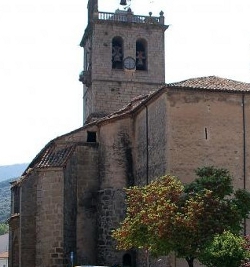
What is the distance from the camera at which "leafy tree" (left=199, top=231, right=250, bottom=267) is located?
61.9ft

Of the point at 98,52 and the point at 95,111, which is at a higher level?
the point at 98,52

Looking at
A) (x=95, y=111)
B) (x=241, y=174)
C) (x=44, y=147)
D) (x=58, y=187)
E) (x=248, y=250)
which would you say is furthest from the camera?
(x=95, y=111)

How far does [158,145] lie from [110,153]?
4.41 m

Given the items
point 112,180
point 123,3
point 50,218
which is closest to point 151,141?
point 112,180

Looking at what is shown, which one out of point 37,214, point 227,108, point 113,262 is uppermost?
point 227,108

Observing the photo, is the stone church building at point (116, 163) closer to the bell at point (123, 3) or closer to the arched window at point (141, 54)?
the arched window at point (141, 54)

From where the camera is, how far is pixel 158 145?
88.8ft

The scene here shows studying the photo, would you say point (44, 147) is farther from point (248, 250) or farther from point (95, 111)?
point (248, 250)

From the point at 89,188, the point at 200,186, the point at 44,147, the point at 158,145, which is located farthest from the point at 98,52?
the point at 200,186

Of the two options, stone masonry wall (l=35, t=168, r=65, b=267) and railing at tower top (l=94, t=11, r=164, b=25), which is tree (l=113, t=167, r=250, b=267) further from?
railing at tower top (l=94, t=11, r=164, b=25)

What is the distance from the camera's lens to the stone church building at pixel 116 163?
26.2 meters

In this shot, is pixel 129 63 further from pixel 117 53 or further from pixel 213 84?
pixel 213 84

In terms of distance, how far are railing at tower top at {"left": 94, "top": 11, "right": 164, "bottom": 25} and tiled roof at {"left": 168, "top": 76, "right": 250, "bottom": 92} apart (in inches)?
593

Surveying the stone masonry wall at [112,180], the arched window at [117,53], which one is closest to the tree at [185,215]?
the stone masonry wall at [112,180]
